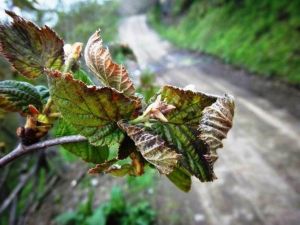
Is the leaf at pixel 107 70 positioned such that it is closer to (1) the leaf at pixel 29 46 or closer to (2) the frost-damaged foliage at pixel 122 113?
(2) the frost-damaged foliage at pixel 122 113

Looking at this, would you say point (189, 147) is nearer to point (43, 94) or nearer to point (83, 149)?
point (83, 149)

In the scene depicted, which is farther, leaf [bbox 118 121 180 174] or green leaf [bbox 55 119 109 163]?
green leaf [bbox 55 119 109 163]

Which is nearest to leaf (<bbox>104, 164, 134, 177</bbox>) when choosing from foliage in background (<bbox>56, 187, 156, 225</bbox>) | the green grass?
foliage in background (<bbox>56, 187, 156, 225</bbox>)

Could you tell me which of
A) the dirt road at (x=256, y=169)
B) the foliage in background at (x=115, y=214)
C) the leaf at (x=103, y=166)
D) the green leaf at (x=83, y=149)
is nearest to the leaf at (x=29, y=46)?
the green leaf at (x=83, y=149)

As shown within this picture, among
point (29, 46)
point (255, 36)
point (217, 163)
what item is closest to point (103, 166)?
point (29, 46)

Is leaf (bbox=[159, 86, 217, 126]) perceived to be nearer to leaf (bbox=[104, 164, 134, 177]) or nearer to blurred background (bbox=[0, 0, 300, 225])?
leaf (bbox=[104, 164, 134, 177])
